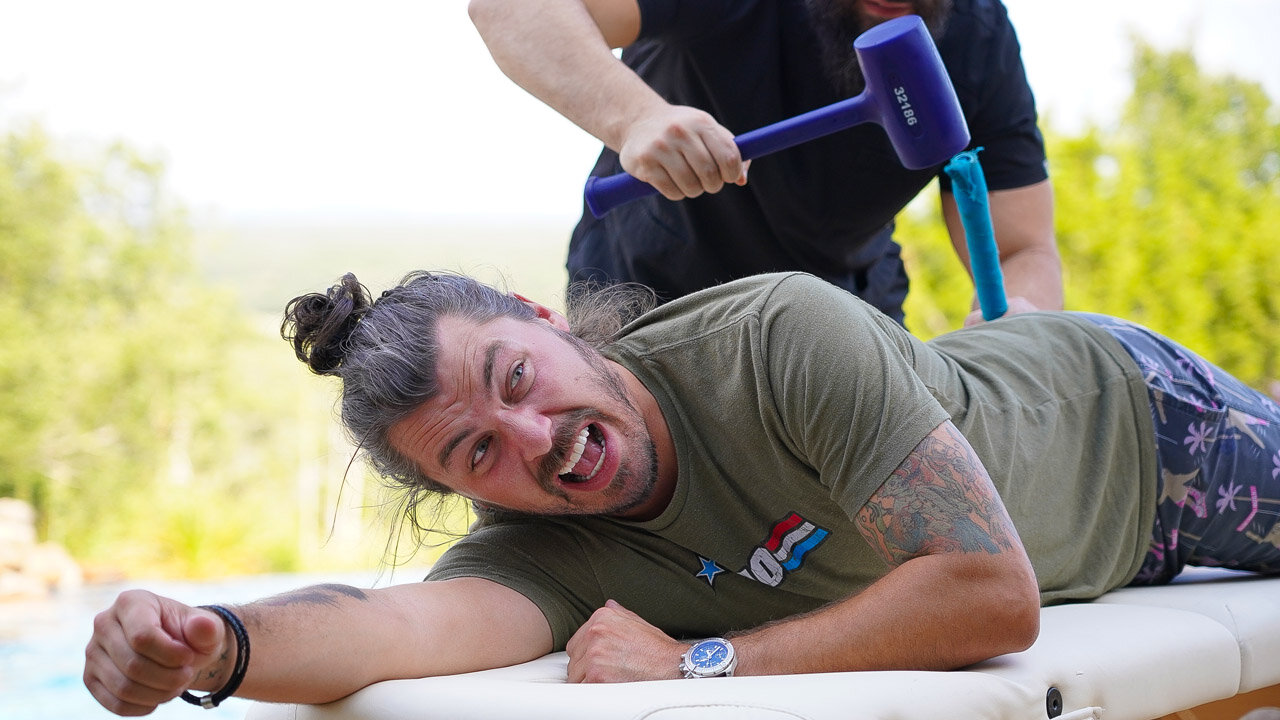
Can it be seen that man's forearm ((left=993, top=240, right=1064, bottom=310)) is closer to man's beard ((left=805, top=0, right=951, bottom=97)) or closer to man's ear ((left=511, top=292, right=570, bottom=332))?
man's beard ((left=805, top=0, right=951, bottom=97))

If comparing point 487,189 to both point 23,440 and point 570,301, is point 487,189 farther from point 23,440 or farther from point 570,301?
point 570,301

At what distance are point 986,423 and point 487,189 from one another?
18972mm

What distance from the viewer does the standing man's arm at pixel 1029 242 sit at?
7.62ft

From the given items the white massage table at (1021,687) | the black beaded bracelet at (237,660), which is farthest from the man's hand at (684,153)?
the black beaded bracelet at (237,660)

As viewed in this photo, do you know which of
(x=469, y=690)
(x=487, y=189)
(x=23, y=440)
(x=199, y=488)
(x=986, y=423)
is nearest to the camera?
(x=469, y=690)

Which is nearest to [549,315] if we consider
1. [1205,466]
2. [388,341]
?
[388,341]

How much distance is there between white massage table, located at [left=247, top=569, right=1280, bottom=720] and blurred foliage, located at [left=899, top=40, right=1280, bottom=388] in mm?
6990

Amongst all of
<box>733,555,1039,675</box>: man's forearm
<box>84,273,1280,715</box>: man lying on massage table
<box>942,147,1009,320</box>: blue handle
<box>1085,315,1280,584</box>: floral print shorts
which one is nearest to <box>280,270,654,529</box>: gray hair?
<box>84,273,1280,715</box>: man lying on massage table

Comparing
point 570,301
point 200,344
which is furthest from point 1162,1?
point 570,301

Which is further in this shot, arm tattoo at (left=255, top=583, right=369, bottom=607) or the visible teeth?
the visible teeth

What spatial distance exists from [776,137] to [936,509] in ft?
2.20

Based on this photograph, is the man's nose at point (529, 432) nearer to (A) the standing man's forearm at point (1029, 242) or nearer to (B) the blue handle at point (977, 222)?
(B) the blue handle at point (977, 222)

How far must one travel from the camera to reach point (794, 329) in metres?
1.36

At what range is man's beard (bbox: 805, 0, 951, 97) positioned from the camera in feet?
6.42
